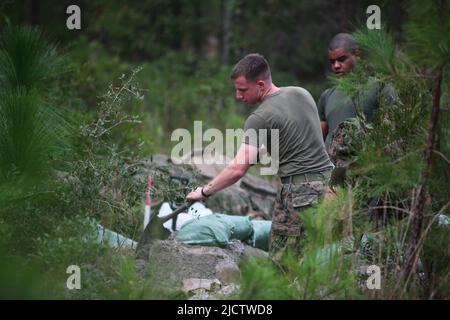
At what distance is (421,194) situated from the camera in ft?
14.8

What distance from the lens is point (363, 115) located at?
5191 mm

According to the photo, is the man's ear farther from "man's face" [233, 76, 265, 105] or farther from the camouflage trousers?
the camouflage trousers

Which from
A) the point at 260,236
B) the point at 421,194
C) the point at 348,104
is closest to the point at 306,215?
the point at 421,194

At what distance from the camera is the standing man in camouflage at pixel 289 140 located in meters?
5.48

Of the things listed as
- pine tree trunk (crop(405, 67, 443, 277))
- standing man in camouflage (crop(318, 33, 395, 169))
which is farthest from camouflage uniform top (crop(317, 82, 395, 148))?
pine tree trunk (crop(405, 67, 443, 277))

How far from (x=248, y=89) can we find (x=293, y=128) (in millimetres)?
413

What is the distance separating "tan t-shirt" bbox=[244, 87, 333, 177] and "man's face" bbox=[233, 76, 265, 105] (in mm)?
71

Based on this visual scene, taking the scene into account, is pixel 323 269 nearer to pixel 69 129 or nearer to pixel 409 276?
pixel 409 276

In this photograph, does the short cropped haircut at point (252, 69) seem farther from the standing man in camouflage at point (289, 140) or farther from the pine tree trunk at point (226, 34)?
the pine tree trunk at point (226, 34)

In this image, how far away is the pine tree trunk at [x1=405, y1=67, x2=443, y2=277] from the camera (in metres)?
4.49

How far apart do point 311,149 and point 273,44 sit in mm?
11289

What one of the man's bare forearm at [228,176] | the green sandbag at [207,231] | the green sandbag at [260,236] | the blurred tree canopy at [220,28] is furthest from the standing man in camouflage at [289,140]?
the blurred tree canopy at [220,28]

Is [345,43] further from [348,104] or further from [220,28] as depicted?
[220,28]
